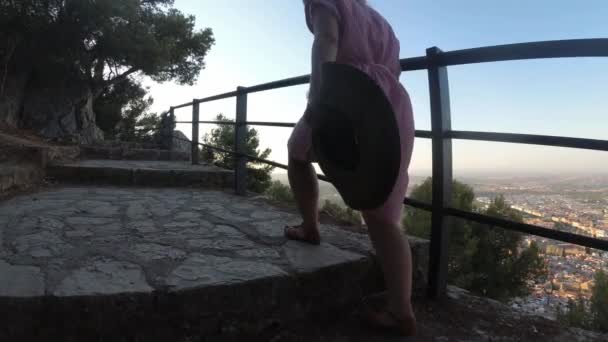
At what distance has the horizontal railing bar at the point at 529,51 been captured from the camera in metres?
1.05

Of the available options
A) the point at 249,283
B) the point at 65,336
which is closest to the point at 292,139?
the point at 249,283

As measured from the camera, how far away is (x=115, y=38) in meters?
9.32

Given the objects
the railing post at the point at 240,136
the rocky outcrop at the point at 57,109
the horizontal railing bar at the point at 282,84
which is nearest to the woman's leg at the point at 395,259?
the horizontal railing bar at the point at 282,84

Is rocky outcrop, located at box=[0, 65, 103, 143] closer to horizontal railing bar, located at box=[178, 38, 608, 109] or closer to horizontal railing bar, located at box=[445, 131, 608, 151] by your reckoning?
horizontal railing bar, located at box=[178, 38, 608, 109]

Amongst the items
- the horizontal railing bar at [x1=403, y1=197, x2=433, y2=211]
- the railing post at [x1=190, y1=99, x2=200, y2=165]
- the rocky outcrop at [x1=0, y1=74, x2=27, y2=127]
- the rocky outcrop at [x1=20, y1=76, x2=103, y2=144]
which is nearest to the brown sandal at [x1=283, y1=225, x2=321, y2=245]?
the horizontal railing bar at [x1=403, y1=197, x2=433, y2=211]

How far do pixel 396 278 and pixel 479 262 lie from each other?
2162cm

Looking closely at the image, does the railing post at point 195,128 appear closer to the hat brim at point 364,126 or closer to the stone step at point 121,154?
the stone step at point 121,154

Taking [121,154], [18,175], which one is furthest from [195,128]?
[18,175]

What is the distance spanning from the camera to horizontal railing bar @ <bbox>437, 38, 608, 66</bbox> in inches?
41.4

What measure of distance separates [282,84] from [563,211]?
4.06 m

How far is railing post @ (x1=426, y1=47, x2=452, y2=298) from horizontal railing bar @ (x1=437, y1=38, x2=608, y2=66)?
0.05 m

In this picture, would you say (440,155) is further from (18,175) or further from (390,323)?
(18,175)

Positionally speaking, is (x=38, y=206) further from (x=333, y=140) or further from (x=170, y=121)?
(x=170, y=121)

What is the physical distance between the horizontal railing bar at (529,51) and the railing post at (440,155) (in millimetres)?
49
